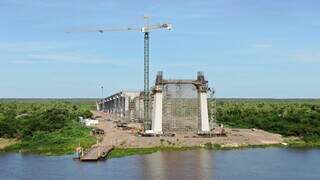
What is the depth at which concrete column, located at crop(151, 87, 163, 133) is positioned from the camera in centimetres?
8425

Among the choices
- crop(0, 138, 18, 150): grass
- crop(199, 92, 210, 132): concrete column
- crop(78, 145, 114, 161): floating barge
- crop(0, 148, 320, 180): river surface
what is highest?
crop(199, 92, 210, 132): concrete column

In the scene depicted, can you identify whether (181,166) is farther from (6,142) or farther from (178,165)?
(6,142)

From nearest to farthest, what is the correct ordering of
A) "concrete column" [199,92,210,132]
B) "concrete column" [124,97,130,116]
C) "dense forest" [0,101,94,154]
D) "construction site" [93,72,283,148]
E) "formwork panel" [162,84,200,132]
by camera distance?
"dense forest" [0,101,94,154] < "construction site" [93,72,283,148] < "concrete column" [199,92,210,132] < "formwork panel" [162,84,200,132] < "concrete column" [124,97,130,116]

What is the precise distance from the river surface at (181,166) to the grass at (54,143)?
12.7 ft

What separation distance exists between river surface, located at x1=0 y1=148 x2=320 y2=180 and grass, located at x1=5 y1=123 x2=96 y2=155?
3.87 metres

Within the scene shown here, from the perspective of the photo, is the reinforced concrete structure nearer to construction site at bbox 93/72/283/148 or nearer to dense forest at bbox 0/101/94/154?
construction site at bbox 93/72/283/148

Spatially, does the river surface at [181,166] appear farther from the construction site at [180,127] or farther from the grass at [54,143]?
the construction site at [180,127]

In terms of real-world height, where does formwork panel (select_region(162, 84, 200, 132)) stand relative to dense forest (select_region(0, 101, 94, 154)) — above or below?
above

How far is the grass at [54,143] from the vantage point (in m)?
75.2

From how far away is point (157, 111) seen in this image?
8462 centimetres

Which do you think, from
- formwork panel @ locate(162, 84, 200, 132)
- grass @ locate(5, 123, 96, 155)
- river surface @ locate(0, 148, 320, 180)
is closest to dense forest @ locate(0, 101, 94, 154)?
grass @ locate(5, 123, 96, 155)

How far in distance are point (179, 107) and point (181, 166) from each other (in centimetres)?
3123

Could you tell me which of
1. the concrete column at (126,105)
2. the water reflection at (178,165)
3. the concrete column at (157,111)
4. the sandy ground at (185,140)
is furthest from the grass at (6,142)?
the concrete column at (126,105)

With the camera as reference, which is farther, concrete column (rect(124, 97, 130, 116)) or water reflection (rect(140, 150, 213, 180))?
concrete column (rect(124, 97, 130, 116))
